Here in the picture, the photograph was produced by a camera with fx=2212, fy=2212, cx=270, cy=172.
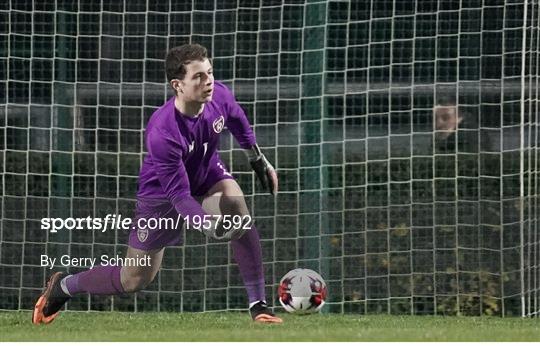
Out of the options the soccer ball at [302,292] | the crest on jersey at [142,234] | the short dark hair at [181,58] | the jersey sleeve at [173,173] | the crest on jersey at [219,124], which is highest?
the short dark hair at [181,58]

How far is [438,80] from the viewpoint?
50.8ft

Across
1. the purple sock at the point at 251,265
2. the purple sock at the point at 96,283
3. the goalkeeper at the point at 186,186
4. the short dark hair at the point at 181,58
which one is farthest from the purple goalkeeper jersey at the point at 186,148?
the purple sock at the point at 96,283

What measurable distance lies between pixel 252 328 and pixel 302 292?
2.06ft

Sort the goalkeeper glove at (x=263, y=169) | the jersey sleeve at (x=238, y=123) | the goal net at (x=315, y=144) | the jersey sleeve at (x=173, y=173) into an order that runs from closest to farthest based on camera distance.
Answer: the jersey sleeve at (x=173, y=173) < the jersey sleeve at (x=238, y=123) < the goalkeeper glove at (x=263, y=169) < the goal net at (x=315, y=144)

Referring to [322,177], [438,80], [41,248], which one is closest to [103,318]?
[41,248]

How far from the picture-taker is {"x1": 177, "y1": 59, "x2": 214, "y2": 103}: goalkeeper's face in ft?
46.9

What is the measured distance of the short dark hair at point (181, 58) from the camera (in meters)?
14.4

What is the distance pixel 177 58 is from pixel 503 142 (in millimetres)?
2449

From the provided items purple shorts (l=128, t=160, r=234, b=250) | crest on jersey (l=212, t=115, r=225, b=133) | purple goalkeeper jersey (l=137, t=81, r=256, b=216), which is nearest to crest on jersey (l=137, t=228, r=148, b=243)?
purple shorts (l=128, t=160, r=234, b=250)

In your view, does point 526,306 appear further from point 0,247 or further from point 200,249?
point 0,247

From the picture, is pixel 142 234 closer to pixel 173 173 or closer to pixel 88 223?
pixel 173 173

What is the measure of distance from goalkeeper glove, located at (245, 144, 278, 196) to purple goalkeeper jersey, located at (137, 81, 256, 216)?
11.8 inches

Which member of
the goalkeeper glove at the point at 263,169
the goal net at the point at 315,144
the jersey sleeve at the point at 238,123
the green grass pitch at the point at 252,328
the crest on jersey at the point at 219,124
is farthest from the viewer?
the goal net at the point at 315,144

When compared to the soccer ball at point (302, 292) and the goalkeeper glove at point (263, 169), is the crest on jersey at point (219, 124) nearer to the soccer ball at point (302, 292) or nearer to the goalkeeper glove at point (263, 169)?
the goalkeeper glove at point (263, 169)
